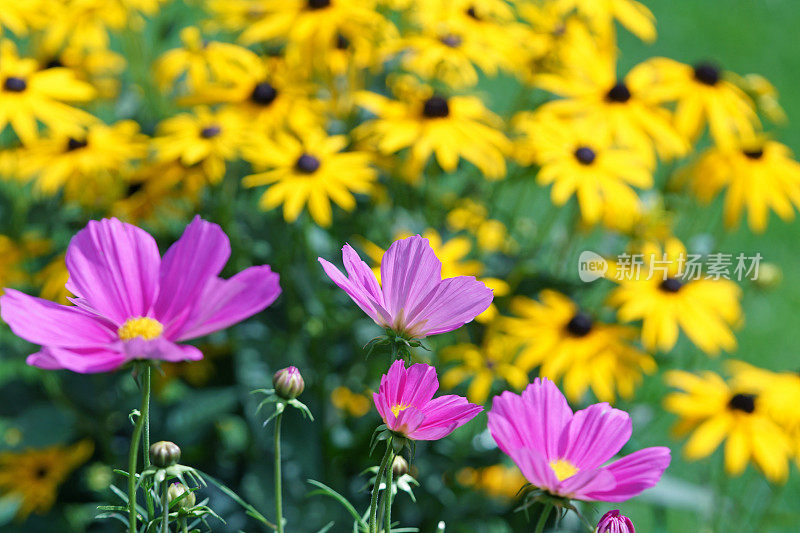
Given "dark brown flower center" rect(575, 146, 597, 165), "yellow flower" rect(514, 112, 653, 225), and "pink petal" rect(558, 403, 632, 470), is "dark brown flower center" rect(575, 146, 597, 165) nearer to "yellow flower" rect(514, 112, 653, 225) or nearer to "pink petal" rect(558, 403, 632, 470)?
"yellow flower" rect(514, 112, 653, 225)

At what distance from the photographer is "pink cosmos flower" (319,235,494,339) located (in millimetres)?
359

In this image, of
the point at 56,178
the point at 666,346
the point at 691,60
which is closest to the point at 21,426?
the point at 56,178

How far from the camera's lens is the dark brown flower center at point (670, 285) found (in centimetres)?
116

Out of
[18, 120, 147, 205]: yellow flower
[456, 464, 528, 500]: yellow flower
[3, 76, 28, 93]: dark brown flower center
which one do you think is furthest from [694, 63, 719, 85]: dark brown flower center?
[3, 76, 28, 93]: dark brown flower center

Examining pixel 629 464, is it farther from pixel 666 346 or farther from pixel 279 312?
pixel 279 312

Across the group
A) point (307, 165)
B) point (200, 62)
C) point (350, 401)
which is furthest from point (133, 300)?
point (350, 401)

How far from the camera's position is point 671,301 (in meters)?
1.14

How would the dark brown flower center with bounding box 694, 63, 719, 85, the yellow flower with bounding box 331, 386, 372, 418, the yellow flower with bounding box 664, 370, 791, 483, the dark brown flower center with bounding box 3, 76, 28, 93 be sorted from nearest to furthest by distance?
the yellow flower with bounding box 664, 370, 791, 483 → the dark brown flower center with bounding box 3, 76, 28, 93 → the dark brown flower center with bounding box 694, 63, 719, 85 → the yellow flower with bounding box 331, 386, 372, 418

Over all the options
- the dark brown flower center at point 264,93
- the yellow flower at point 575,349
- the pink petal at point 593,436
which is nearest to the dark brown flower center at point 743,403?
the yellow flower at point 575,349

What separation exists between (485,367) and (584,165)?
0.28 meters

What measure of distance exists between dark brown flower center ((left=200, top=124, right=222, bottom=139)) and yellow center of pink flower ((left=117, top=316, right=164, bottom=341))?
0.78 m

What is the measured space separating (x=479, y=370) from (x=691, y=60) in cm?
256

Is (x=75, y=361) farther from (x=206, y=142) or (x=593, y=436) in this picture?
(x=206, y=142)

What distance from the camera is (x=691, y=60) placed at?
3268 mm
